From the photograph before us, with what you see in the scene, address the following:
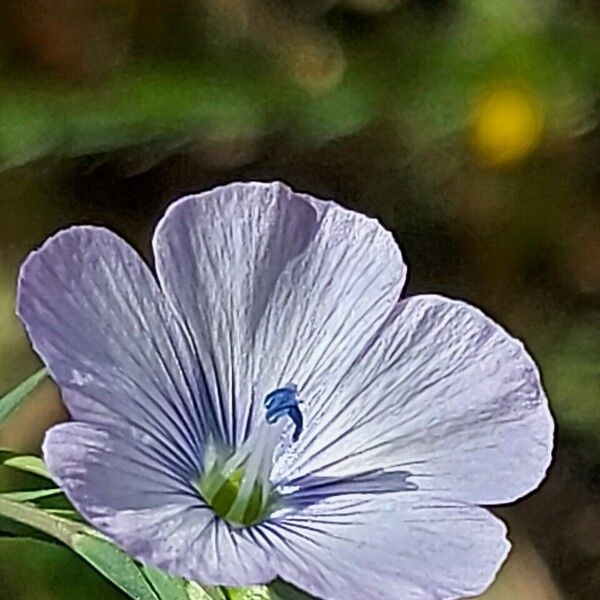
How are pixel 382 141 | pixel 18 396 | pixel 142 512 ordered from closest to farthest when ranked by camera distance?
pixel 142 512 < pixel 18 396 < pixel 382 141

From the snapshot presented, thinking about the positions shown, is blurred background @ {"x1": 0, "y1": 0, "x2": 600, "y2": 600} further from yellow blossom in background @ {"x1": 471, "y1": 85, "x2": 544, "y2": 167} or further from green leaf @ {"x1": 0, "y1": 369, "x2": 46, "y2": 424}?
green leaf @ {"x1": 0, "y1": 369, "x2": 46, "y2": 424}

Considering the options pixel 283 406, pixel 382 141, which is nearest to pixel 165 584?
pixel 283 406

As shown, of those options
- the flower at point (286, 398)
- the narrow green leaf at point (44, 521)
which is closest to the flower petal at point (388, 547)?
the flower at point (286, 398)

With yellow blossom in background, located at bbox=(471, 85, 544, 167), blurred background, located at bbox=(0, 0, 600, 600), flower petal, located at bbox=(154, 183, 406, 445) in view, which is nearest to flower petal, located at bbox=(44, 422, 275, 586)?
flower petal, located at bbox=(154, 183, 406, 445)

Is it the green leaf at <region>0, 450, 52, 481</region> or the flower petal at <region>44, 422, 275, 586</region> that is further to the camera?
the green leaf at <region>0, 450, 52, 481</region>

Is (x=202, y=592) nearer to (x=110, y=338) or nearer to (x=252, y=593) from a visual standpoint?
(x=252, y=593)

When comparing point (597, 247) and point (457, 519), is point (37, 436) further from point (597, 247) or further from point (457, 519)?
point (457, 519)

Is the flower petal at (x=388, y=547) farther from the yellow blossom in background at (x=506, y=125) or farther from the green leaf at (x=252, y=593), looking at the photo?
the yellow blossom in background at (x=506, y=125)
